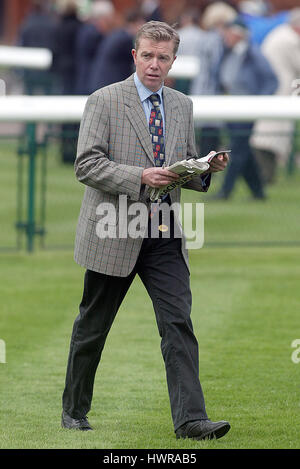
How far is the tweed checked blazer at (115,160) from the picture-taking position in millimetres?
5199

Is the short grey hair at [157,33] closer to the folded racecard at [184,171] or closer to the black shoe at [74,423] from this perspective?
the folded racecard at [184,171]

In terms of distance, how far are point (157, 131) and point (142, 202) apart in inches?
14.3

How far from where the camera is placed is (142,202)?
17.5 feet

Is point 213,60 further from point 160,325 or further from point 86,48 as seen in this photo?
point 160,325

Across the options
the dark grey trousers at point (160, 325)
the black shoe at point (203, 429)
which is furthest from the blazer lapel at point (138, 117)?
the black shoe at point (203, 429)

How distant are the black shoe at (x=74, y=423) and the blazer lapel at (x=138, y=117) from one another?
4.63 feet

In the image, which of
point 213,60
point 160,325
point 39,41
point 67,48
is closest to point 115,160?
point 160,325

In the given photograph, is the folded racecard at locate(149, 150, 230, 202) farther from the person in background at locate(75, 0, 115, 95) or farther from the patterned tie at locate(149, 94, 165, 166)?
the person in background at locate(75, 0, 115, 95)

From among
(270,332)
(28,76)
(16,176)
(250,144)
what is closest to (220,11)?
(28,76)

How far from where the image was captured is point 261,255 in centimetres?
1123

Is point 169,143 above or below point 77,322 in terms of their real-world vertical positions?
above

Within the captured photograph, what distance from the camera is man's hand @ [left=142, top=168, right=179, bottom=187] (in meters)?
5.02
